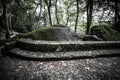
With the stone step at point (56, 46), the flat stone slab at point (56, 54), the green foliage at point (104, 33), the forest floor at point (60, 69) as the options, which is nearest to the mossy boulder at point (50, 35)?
the stone step at point (56, 46)

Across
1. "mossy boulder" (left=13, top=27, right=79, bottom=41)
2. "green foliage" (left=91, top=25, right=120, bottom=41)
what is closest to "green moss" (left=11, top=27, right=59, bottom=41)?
"mossy boulder" (left=13, top=27, right=79, bottom=41)

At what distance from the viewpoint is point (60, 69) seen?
12.2 ft

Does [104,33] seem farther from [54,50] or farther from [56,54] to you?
[56,54]

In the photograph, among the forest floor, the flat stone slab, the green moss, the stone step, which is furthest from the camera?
the green moss

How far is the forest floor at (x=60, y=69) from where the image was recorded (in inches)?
128

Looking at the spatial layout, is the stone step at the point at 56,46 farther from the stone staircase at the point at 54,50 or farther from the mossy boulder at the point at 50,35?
the mossy boulder at the point at 50,35

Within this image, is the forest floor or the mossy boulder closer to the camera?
the forest floor

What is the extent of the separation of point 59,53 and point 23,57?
5.14 ft

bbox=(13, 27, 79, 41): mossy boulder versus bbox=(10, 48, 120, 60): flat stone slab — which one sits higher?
bbox=(13, 27, 79, 41): mossy boulder

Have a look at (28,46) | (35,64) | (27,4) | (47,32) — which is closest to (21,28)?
(27,4)

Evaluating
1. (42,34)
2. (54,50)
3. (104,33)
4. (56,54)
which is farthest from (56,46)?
(104,33)

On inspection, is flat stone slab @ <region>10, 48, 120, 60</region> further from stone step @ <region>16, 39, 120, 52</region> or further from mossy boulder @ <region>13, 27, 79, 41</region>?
mossy boulder @ <region>13, 27, 79, 41</region>

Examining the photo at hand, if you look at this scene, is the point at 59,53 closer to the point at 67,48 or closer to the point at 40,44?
the point at 67,48

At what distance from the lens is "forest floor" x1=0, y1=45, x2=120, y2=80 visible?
326cm
